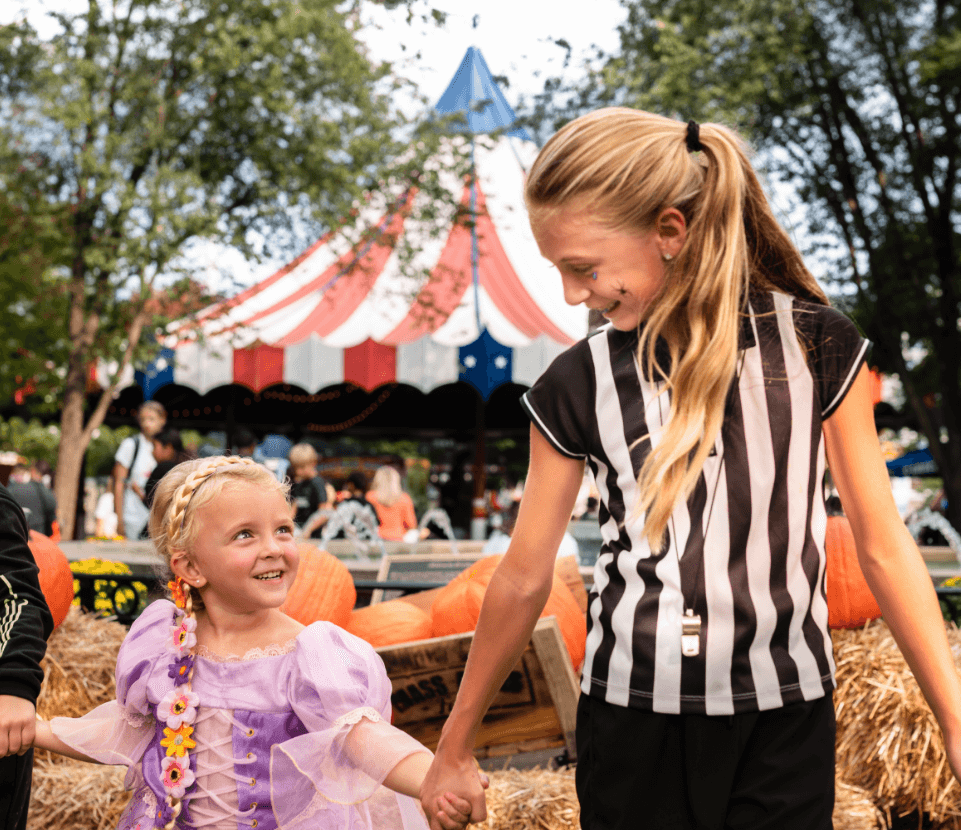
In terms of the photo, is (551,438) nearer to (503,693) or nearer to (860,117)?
(503,693)

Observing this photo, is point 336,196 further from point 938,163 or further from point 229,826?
point 229,826

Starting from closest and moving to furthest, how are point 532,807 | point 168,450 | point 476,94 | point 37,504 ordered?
1. point 532,807
2. point 168,450
3. point 37,504
4. point 476,94

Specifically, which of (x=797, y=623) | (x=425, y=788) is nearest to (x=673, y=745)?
(x=797, y=623)

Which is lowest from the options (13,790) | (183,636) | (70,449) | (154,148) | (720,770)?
(13,790)

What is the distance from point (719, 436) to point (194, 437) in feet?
71.9

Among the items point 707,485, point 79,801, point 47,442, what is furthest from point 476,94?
point 707,485

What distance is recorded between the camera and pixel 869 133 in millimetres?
12820

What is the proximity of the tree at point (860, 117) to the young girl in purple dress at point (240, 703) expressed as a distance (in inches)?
365

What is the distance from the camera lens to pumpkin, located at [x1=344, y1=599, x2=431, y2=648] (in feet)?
13.5

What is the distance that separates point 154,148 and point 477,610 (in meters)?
10.2

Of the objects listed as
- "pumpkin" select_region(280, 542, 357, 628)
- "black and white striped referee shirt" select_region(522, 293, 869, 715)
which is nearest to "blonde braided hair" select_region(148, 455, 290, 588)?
"black and white striped referee shirt" select_region(522, 293, 869, 715)

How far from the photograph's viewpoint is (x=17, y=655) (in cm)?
206

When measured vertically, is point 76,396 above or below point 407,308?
below

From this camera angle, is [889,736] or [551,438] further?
[889,736]
